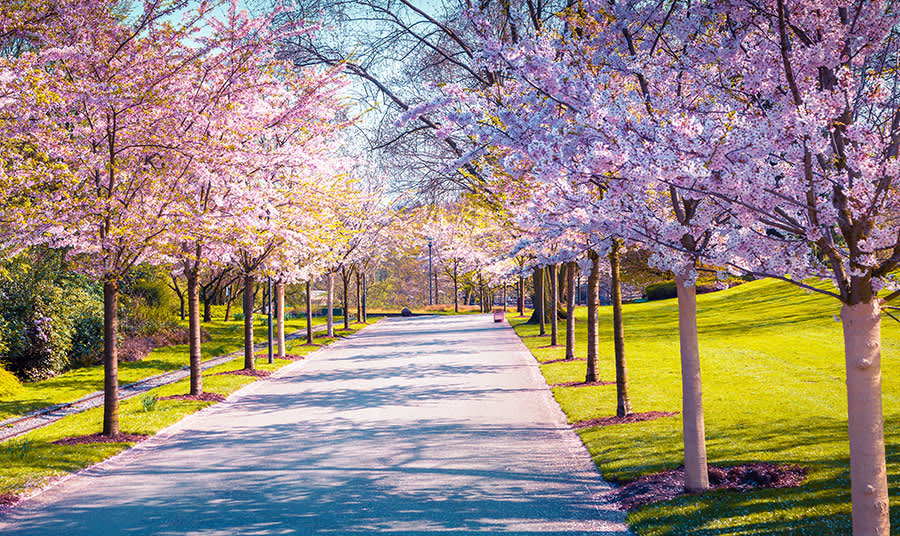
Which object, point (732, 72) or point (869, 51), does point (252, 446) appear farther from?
point (869, 51)

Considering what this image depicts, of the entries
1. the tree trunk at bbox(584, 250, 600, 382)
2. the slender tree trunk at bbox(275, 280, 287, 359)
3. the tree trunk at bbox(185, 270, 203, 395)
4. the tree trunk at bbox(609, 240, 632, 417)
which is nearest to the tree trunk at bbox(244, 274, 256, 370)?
the slender tree trunk at bbox(275, 280, 287, 359)

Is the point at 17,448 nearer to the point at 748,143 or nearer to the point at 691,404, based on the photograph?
the point at 691,404

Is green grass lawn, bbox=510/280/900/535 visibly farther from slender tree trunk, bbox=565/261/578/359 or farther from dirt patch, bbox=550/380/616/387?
slender tree trunk, bbox=565/261/578/359

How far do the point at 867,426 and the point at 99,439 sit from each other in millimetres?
10697

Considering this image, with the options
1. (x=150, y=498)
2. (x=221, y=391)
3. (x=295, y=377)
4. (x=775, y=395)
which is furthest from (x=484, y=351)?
(x=150, y=498)

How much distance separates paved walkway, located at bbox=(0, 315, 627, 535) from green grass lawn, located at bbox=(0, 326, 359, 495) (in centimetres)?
32

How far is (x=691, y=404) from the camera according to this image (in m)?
7.80

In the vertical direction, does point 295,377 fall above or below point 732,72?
below

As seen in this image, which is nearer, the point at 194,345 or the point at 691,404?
the point at 691,404

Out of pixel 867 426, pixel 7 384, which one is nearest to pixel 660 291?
pixel 7 384

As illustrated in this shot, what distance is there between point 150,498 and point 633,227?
617 centimetres

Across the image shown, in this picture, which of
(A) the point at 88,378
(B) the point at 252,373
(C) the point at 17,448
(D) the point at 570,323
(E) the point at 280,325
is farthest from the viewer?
(E) the point at 280,325

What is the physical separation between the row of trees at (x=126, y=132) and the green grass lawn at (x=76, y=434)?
3.03 ft

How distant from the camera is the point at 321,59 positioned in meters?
17.4
